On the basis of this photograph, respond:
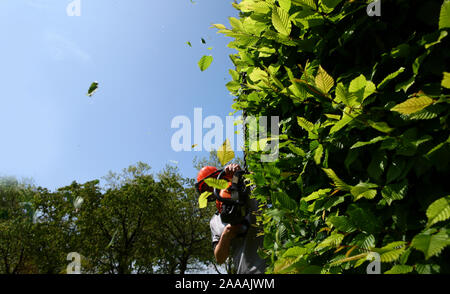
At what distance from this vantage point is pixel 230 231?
3.65 metres

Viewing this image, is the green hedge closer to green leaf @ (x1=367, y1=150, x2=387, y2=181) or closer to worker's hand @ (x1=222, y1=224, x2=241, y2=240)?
green leaf @ (x1=367, y1=150, x2=387, y2=181)

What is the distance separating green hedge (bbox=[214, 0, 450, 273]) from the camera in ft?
2.84

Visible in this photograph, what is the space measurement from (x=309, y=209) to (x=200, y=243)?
2509 centimetres

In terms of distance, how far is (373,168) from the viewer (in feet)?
3.34

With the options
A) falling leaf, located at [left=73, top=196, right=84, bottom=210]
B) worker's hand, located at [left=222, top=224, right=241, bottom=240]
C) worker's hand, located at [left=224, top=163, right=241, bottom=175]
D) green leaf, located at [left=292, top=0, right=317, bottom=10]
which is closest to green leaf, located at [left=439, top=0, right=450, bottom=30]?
green leaf, located at [left=292, top=0, right=317, bottom=10]

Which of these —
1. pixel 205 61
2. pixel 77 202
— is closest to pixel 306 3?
pixel 205 61

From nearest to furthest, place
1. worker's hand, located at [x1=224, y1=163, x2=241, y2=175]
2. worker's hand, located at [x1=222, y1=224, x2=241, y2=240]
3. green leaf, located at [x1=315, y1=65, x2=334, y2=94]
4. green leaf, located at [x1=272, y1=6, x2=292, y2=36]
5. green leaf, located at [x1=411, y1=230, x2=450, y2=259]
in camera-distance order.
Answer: green leaf, located at [x1=411, y1=230, x2=450, y2=259]
green leaf, located at [x1=315, y1=65, x2=334, y2=94]
green leaf, located at [x1=272, y1=6, x2=292, y2=36]
worker's hand, located at [x1=224, y1=163, x2=241, y2=175]
worker's hand, located at [x1=222, y1=224, x2=241, y2=240]

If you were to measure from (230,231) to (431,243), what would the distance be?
3119mm

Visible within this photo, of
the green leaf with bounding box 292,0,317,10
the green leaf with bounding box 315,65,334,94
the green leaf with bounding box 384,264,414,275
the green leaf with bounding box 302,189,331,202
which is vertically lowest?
the green leaf with bounding box 384,264,414,275

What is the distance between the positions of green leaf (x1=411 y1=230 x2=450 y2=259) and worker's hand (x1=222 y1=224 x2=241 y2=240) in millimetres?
3050

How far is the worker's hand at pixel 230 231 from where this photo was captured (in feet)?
12.0

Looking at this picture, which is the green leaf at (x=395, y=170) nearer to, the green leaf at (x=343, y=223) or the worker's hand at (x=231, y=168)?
the green leaf at (x=343, y=223)
